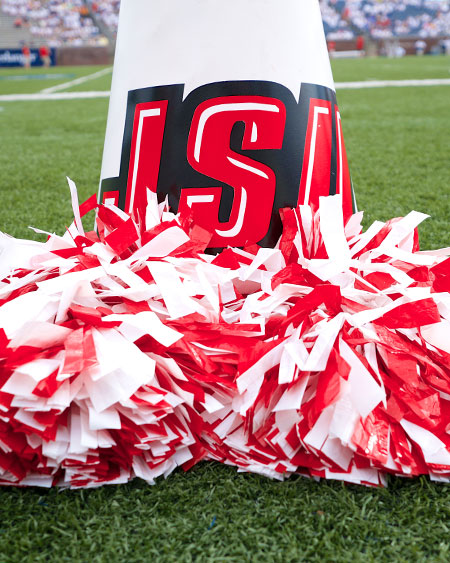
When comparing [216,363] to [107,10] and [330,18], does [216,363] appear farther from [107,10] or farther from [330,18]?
[330,18]

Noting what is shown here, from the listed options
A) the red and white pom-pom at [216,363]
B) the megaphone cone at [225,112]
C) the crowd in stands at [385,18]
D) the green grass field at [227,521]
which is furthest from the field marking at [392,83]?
the crowd in stands at [385,18]

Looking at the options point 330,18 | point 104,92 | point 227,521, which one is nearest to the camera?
point 227,521

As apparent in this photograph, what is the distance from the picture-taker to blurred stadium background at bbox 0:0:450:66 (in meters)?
19.2

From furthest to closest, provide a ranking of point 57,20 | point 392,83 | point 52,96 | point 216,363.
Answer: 1. point 57,20
2. point 392,83
3. point 52,96
4. point 216,363

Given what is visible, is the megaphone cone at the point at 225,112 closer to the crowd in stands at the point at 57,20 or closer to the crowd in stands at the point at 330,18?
the crowd in stands at the point at 330,18

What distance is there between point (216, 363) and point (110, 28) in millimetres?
22896

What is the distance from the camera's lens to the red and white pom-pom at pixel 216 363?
73 cm

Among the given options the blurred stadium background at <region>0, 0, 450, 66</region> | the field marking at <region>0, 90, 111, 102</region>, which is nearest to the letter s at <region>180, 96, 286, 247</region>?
the field marking at <region>0, 90, 111, 102</region>

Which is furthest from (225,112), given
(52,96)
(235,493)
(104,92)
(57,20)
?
(57,20)

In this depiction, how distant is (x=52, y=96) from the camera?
7.20 metres

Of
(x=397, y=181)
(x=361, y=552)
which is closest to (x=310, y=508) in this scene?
(x=361, y=552)

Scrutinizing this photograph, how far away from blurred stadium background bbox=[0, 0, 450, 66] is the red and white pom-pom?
18304 mm

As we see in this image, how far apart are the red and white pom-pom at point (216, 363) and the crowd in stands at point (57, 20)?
70.2 feet

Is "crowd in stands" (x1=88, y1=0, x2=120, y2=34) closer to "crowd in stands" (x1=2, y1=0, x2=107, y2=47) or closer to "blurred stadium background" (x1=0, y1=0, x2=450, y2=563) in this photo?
"crowd in stands" (x1=2, y1=0, x2=107, y2=47)
